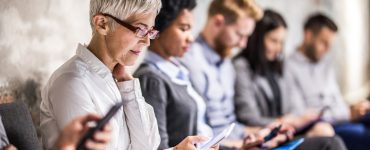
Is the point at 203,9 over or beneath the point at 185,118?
over

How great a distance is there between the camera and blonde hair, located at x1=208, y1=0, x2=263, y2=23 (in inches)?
156

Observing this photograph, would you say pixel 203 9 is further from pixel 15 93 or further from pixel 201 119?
pixel 15 93

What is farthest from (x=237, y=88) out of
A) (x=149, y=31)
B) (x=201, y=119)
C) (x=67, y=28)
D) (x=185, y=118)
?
(x=149, y=31)

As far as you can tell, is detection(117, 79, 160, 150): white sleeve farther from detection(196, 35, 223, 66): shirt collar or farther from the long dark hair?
the long dark hair

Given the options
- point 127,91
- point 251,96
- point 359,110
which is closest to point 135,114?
point 127,91

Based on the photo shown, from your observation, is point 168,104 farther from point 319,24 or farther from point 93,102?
point 319,24

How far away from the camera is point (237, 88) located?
4352 millimetres

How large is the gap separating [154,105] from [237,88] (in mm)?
1435

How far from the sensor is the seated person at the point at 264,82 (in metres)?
4.33

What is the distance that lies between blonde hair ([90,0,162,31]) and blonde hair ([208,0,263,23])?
1.48 metres

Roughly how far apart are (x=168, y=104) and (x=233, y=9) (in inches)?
42.4

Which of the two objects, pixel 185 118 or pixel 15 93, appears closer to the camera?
pixel 15 93

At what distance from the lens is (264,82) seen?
4648mm

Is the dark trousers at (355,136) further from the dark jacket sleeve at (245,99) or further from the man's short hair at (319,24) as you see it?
the man's short hair at (319,24)
